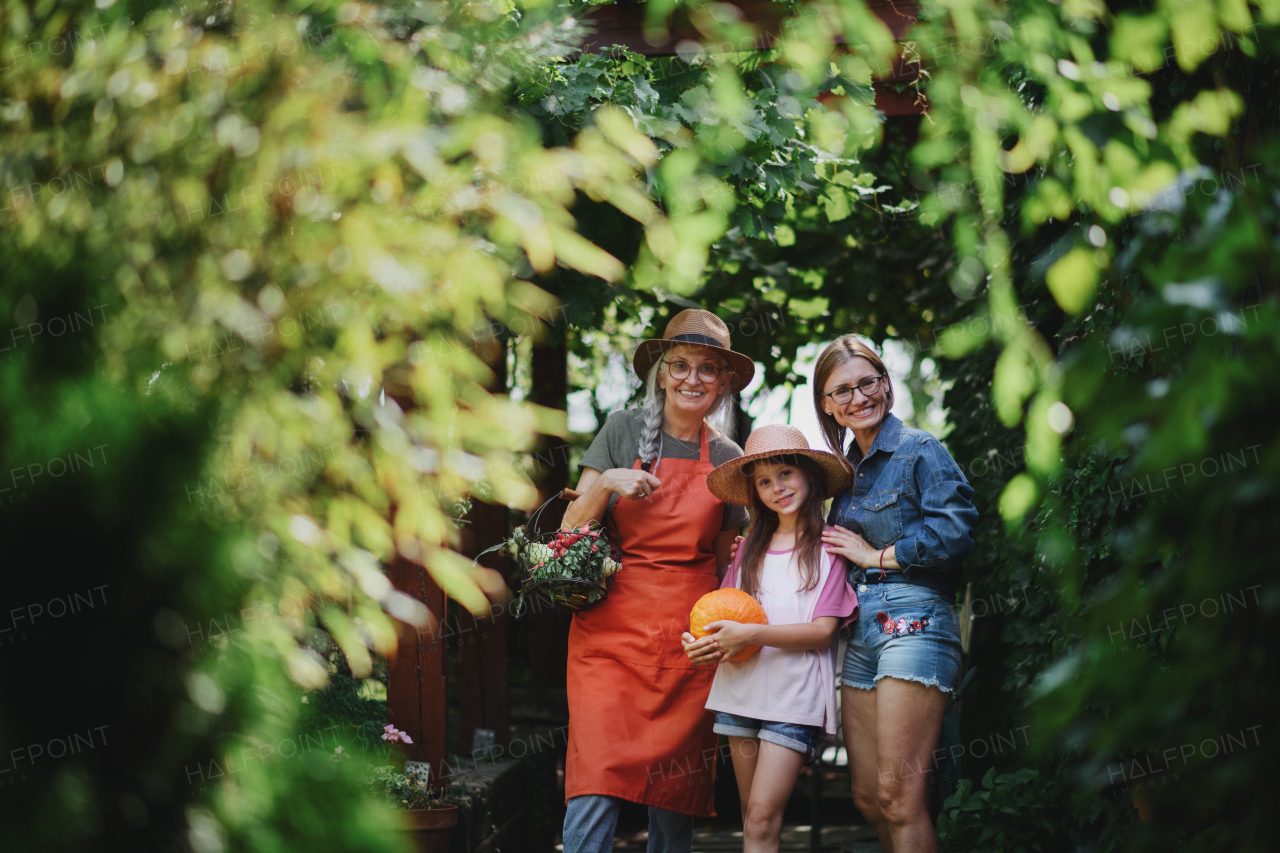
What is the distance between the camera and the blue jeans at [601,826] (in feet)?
10.4

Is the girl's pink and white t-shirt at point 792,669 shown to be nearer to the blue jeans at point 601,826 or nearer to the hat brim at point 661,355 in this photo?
the blue jeans at point 601,826

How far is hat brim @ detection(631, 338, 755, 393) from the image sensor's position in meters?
3.57

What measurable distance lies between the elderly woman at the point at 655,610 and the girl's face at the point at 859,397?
0.49 metres

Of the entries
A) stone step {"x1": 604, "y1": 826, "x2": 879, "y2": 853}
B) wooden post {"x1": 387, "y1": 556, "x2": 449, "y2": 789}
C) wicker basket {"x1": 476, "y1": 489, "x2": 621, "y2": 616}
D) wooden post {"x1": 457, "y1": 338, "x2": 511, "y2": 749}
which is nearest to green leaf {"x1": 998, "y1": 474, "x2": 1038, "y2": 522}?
wicker basket {"x1": 476, "y1": 489, "x2": 621, "y2": 616}

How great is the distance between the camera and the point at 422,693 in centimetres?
381

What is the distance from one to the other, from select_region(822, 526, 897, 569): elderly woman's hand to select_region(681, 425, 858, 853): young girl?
→ 41 millimetres

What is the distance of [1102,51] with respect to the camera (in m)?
2.47

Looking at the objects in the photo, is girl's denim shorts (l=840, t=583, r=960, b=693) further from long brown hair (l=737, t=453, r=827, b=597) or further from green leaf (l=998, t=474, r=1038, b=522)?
green leaf (l=998, t=474, r=1038, b=522)

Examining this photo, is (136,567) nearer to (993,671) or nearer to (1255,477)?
(1255,477)

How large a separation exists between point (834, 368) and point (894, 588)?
747 millimetres

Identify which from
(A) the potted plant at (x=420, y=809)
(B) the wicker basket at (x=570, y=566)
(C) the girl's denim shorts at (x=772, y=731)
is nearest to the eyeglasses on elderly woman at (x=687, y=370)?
(B) the wicker basket at (x=570, y=566)

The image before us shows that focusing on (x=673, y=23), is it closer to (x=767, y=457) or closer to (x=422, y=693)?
(x=767, y=457)

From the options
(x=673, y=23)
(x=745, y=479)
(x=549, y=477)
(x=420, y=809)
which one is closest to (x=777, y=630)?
(x=745, y=479)

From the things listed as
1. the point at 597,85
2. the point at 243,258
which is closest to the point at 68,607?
the point at 243,258
